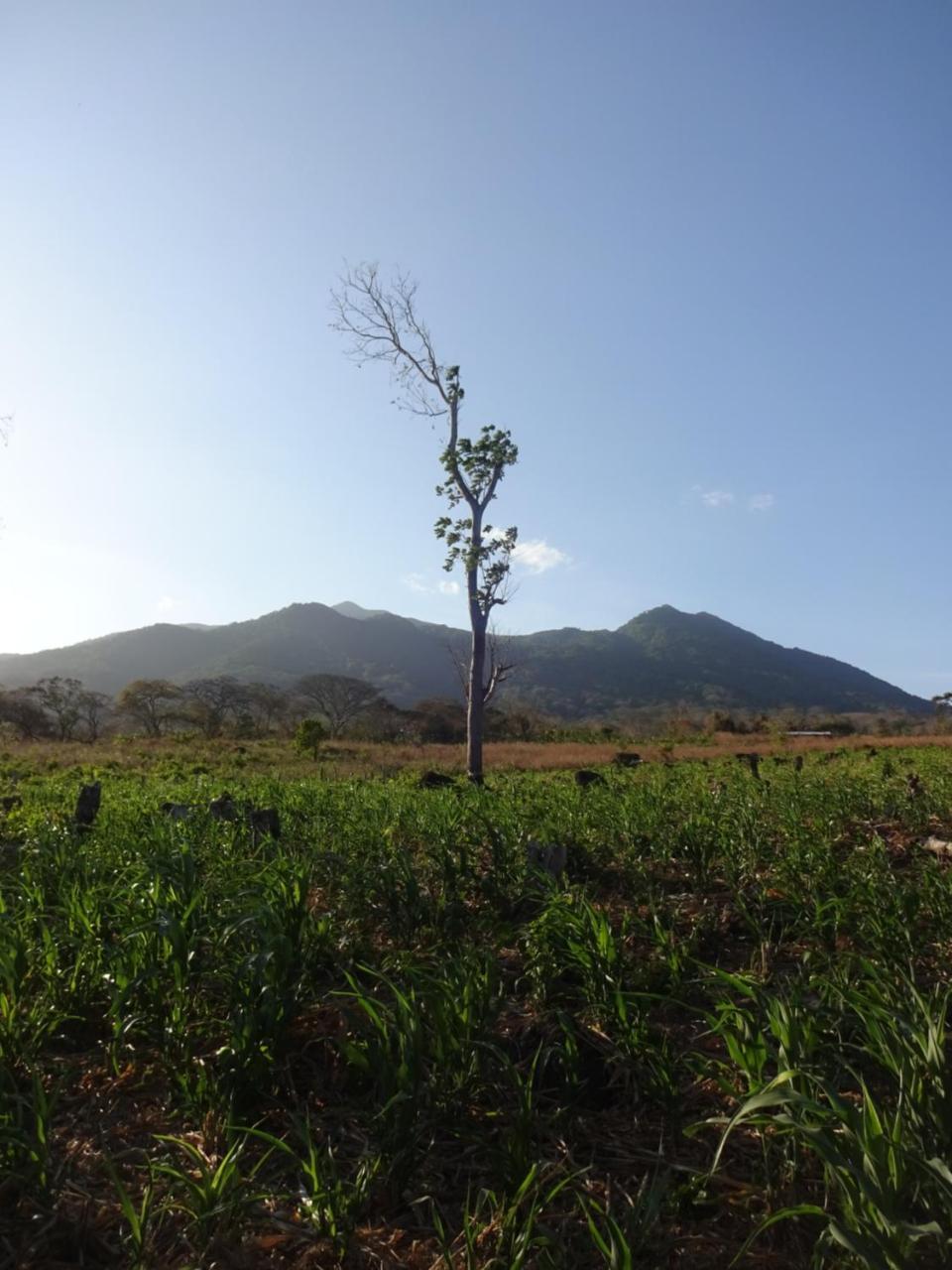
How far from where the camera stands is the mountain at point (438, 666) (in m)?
136

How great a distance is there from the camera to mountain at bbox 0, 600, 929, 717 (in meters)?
136

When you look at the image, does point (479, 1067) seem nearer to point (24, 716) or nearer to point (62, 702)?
point (24, 716)

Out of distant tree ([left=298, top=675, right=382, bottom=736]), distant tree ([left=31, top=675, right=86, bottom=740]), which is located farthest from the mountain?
distant tree ([left=31, top=675, right=86, bottom=740])

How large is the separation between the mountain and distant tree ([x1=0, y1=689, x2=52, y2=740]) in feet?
268

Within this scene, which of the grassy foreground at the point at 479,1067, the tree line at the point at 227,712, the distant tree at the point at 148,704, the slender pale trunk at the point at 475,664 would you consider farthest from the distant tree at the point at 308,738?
the distant tree at the point at 148,704

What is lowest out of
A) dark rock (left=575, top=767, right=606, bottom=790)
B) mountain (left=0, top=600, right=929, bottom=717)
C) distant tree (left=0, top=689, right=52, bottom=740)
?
distant tree (left=0, top=689, right=52, bottom=740)

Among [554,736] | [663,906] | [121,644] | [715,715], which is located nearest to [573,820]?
[663,906]

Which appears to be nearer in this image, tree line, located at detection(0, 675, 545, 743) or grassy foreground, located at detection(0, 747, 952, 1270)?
grassy foreground, located at detection(0, 747, 952, 1270)

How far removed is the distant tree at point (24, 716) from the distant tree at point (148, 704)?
583cm

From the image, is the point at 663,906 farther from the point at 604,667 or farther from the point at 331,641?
the point at 331,641

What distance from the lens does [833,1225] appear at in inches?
55.0

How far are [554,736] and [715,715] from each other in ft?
43.2

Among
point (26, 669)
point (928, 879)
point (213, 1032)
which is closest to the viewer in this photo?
point (213, 1032)

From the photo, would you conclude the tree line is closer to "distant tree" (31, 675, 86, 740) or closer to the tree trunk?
"distant tree" (31, 675, 86, 740)
